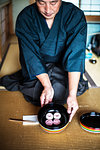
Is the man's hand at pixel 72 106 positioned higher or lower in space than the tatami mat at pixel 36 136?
higher

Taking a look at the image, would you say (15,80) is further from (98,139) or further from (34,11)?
(98,139)

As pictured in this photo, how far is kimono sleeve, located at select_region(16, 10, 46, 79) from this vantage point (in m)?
1.71

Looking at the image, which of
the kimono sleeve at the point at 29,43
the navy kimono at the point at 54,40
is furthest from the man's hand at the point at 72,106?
the kimono sleeve at the point at 29,43

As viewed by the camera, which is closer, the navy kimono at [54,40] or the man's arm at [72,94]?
the man's arm at [72,94]

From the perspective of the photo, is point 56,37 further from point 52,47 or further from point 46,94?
point 46,94

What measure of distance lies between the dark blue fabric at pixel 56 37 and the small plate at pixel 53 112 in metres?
0.37

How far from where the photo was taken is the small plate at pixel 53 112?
1.37 metres

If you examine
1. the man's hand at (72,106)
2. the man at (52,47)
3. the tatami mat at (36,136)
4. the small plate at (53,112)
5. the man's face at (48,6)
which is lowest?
the tatami mat at (36,136)

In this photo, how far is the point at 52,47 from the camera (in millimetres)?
1799

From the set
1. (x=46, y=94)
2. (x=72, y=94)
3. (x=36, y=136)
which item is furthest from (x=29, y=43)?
(x=36, y=136)

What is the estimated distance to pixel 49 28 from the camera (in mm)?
1746

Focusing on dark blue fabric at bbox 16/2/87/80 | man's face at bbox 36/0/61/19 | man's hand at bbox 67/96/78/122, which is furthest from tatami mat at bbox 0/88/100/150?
man's face at bbox 36/0/61/19

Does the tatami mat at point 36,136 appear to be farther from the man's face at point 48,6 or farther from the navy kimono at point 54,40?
the man's face at point 48,6

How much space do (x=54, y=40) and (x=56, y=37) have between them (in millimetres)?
37
